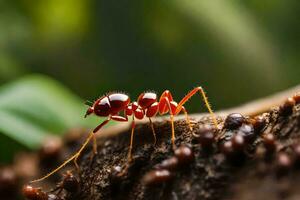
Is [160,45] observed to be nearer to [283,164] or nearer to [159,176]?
[159,176]

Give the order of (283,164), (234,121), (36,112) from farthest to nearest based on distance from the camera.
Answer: (36,112) < (234,121) < (283,164)

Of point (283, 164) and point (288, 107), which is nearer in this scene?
point (283, 164)

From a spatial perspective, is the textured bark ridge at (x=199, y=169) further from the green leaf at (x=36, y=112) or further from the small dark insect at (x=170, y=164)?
the green leaf at (x=36, y=112)

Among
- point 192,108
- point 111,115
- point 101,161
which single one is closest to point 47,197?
point 101,161

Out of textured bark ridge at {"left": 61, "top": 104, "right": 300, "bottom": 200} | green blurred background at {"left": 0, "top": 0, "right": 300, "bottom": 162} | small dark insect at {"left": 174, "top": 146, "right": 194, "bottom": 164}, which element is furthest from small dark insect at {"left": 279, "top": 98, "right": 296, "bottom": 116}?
green blurred background at {"left": 0, "top": 0, "right": 300, "bottom": 162}

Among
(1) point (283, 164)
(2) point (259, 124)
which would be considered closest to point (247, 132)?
(2) point (259, 124)
